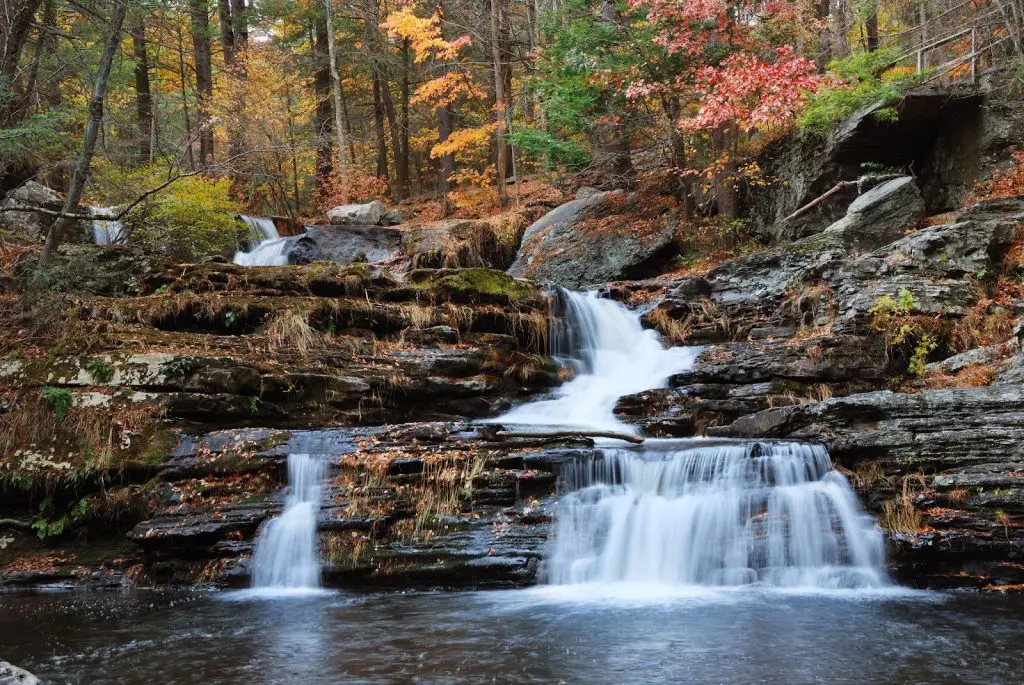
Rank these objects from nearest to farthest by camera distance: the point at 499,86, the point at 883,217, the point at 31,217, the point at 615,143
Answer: the point at 883,217
the point at 31,217
the point at 615,143
the point at 499,86

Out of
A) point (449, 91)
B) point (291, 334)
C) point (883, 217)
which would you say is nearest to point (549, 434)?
point (291, 334)

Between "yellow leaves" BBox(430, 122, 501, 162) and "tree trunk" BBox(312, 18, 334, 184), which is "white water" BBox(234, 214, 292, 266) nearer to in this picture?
"yellow leaves" BBox(430, 122, 501, 162)

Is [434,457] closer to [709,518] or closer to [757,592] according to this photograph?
[709,518]

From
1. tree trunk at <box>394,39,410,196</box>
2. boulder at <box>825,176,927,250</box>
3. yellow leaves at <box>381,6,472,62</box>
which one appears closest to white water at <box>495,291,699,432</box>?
boulder at <box>825,176,927,250</box>

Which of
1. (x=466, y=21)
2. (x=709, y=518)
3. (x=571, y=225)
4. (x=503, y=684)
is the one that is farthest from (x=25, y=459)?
(x=466, y=21)

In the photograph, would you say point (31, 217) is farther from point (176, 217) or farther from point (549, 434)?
point (549, 434)

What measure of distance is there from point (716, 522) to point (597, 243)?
980 cm

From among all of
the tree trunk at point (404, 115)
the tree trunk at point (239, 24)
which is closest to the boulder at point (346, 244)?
the tree trunk at point (404, 115)

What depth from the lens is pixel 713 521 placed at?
654cm

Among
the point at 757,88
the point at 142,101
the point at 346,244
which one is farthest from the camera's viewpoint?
the point at 142,101

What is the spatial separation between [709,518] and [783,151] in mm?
11165

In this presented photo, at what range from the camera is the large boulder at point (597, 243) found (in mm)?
15039

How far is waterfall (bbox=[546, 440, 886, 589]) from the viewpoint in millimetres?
6172

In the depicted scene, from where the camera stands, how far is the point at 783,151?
15.1 m
